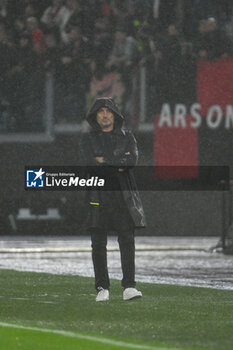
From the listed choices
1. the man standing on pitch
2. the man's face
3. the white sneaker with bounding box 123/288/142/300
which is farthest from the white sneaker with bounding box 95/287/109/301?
the man's face

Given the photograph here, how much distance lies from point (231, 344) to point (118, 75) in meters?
20.5

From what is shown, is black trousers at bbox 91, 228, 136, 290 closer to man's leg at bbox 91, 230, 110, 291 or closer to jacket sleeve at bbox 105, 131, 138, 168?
man's leg at bbox 91, 230, 110, 291

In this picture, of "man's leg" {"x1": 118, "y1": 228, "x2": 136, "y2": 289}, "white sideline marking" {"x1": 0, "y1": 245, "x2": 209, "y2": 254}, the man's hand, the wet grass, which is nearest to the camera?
the wet grass

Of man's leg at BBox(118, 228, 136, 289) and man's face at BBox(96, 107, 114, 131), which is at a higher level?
man's face at BBox(96, 107, 114, 131)

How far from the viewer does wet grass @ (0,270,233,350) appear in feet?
30.5

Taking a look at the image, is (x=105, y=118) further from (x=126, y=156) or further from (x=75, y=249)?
(x=75, y=249)

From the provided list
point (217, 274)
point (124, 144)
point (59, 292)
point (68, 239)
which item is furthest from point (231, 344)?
point (68, 239)

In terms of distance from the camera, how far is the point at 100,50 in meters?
29.4

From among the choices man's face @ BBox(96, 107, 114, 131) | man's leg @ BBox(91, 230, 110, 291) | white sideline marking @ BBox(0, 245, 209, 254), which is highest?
man's face @ BBox(96, 107, 114, 131)

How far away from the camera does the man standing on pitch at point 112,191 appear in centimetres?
1188

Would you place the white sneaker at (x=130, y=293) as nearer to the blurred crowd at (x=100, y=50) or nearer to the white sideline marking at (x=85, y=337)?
the white sideline marking at (x=85, y=337)

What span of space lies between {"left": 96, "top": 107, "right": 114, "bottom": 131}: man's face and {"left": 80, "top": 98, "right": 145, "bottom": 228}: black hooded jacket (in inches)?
1.5

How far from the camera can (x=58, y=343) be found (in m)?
8.77

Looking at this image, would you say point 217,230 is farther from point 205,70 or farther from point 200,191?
point 205,70
